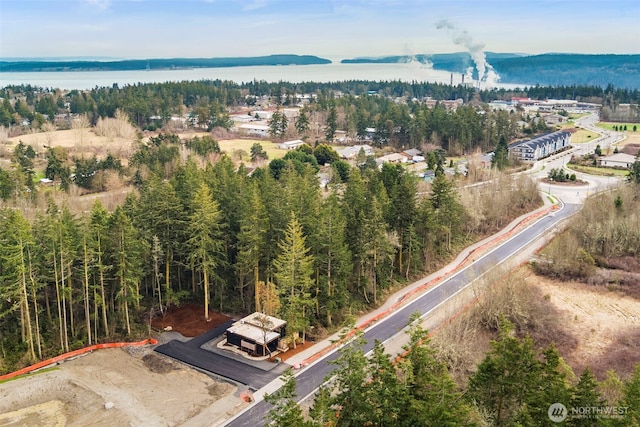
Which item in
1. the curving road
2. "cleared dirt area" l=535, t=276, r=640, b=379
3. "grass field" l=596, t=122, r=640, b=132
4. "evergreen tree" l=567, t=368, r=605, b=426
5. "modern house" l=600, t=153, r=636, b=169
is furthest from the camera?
"grass field" l=596, t=122, r=640, b=132

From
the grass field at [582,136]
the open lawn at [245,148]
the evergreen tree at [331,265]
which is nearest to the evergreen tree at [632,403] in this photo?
the evergreen tree at [331,265]

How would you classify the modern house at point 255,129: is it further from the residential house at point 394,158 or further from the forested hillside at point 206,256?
the forested hillside at point 206,256

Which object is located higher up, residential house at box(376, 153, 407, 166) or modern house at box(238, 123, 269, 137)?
modern house at box(238, 123, 269, 137)

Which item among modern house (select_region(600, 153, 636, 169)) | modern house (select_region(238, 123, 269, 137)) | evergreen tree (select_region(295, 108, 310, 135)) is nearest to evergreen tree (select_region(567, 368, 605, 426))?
modern house (select_region(600, 153, 636, 169))

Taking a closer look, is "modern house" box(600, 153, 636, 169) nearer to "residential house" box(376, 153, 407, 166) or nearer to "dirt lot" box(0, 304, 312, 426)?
"residential house" box(376, 153, 407, 166)

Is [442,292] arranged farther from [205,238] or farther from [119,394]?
[119,394]

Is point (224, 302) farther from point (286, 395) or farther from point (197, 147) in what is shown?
point (197, 147)
